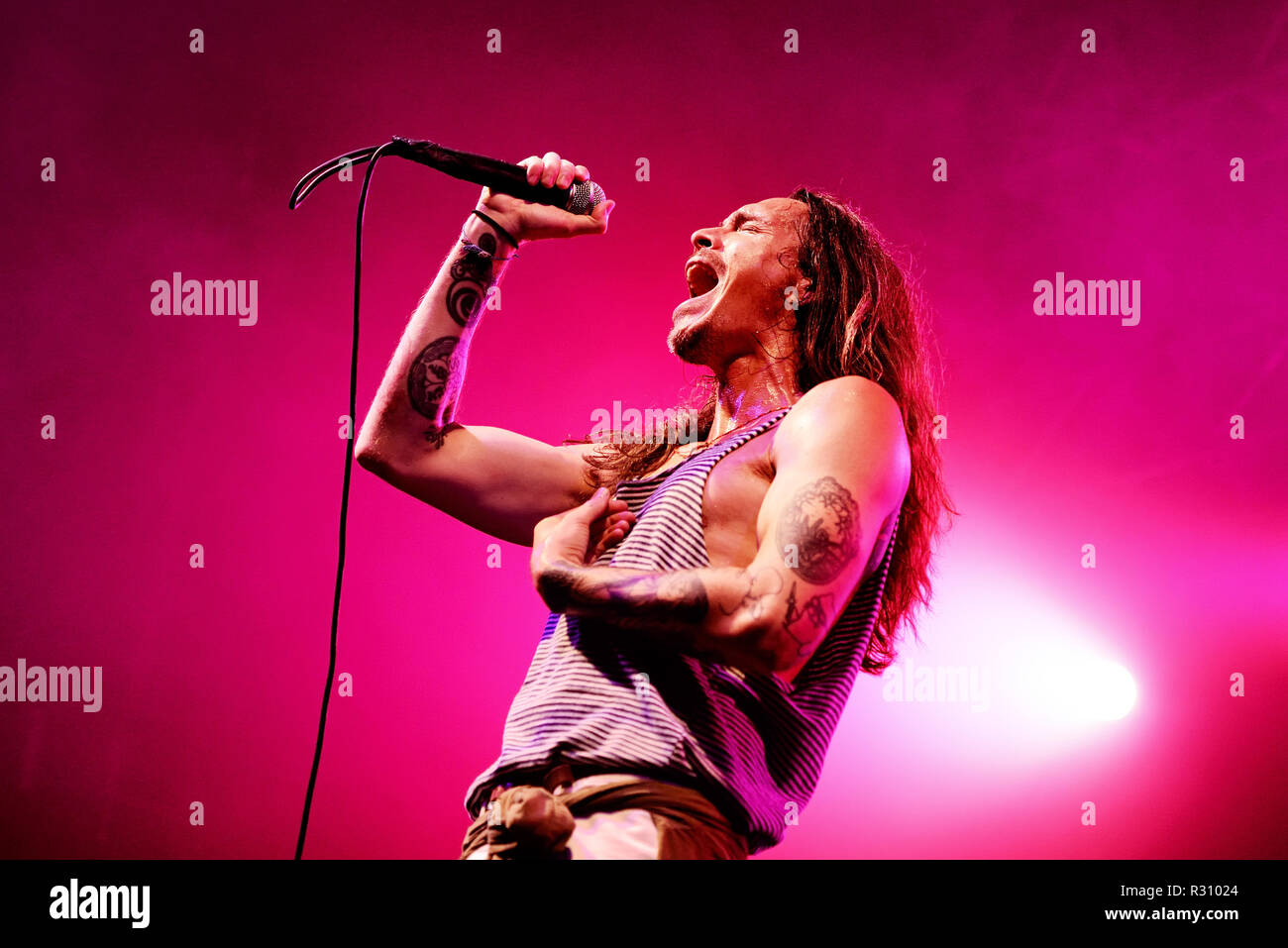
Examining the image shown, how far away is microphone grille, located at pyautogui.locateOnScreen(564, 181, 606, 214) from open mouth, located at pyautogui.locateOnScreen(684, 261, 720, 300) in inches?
11.7

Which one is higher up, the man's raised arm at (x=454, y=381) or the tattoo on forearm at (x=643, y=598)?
the man's raised arm at (x=454, y=381)

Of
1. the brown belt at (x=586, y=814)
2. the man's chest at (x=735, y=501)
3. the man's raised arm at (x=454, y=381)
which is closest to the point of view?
the brown belt at (x=586, y=814)

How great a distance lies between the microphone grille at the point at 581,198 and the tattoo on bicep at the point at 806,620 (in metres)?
0.92

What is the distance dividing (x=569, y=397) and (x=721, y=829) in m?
2.02

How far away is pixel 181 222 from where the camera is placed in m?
3.36

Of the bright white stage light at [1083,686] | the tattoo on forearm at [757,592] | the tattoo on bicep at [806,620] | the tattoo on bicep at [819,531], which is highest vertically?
the tattoo on bicep at [819,531]

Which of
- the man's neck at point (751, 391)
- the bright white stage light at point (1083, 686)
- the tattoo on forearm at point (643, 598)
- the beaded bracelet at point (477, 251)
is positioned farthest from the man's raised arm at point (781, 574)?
the bright white stage light at point (1083, 686)

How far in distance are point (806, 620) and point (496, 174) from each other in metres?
1.00

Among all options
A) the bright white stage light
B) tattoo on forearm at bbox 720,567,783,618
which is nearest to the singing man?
tattoo on forearm at bbox 720,567,783,618

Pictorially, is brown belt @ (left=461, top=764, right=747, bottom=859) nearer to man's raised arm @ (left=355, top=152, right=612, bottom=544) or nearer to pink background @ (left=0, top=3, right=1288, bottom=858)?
man's raised arm @ (left=355, top=152, right=612, bottom=544)

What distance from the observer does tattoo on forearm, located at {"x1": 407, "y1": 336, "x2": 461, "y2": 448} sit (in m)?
2.04

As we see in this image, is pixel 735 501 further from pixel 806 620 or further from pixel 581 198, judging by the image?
pixel 581 198

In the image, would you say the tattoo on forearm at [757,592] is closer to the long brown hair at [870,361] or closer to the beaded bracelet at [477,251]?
the long brown hair at [870,361]

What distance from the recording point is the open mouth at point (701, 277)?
2.27 m
